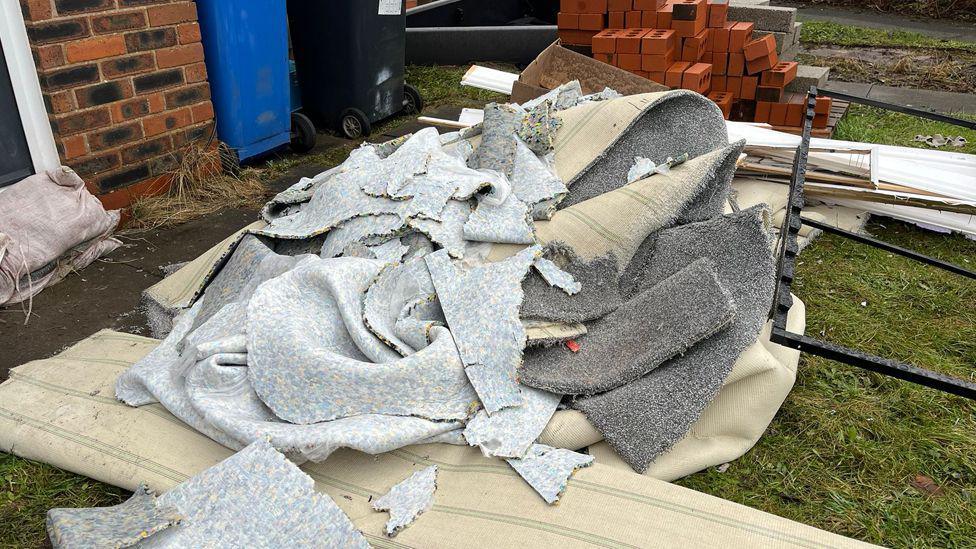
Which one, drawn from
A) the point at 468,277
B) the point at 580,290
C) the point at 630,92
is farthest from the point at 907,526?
the point at 630,92

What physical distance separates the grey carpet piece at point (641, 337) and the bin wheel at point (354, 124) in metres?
3.22

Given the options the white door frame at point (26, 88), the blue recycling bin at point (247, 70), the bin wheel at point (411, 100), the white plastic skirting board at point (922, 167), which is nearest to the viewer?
the white door frame at point (26, 88)

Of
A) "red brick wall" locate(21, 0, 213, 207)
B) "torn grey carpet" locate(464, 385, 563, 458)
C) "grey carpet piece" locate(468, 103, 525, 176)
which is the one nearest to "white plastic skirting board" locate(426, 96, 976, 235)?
"grey carpet piece" locate(468, 103, 525, 176)

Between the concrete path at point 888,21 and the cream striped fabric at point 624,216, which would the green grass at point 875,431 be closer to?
the cream striped fabric at point 624,216

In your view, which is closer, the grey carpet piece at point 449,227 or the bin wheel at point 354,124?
the grey carpet piece at point 449,227

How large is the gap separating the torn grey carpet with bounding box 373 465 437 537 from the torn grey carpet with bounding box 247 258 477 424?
17 cm

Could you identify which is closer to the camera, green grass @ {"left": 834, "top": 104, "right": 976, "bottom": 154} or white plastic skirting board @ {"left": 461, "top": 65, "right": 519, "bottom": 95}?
white plastic skirting board @ {"left": 461, "top": 65, "right": 519, "bottom": 95}

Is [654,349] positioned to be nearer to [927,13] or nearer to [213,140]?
[213,140]

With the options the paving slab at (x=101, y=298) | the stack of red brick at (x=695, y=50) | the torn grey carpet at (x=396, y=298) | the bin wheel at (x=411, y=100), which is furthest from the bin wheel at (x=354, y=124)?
the torn grey carpet at (x=396, y=298)

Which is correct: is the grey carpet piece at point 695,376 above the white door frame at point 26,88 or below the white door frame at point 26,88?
below

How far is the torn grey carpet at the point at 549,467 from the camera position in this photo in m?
1.93

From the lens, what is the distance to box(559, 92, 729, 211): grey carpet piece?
310 centimetres

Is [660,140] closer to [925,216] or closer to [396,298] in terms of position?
[396,298]

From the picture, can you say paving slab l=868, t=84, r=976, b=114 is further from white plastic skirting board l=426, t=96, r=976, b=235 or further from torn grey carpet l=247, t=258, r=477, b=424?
torn grey carpet l=247, t=258, r=477, b=424
